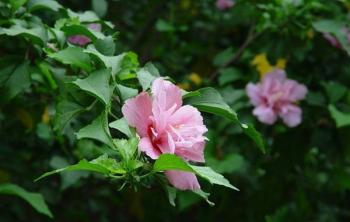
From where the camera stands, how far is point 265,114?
1832 millimetres

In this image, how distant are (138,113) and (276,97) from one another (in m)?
0.98

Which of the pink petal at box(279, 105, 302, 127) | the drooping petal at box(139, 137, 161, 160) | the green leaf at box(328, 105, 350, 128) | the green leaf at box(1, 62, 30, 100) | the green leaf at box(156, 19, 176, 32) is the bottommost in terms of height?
the green leaf at box(156, 19, 176, 32)

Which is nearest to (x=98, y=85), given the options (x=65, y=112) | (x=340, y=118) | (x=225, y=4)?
(x=65, y=112)

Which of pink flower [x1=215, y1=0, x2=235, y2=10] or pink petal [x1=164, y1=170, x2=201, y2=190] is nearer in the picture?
pink petal [x1=164, y1=170, x2=201, y2=190]

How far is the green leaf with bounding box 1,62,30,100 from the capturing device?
1.24 meters

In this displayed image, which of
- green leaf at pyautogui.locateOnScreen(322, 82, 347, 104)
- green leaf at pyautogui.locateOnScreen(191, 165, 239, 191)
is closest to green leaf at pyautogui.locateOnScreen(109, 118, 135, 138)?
green leaf at pyautogui.locateOnScreen(191, 165, 239, 191)

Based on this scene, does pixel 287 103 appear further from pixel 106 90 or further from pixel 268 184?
pixel 106 90

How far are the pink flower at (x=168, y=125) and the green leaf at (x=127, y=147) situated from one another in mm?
17

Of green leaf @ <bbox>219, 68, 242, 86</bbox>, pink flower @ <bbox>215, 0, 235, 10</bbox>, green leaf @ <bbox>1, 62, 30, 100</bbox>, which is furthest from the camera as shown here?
pink flower @ <bbox>215, 0, 235, 10</bbox>

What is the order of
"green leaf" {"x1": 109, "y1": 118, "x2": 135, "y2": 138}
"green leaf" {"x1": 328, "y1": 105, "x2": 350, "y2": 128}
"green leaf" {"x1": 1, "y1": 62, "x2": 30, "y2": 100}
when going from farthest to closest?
1. "green leaf" {"x1": 328, "y1": 105, "x2": 350, "y2": 128}
2. "green leaf" {"x1": 1, "y1": 62, "x2": 30, "y2": 100}
3. "green leaf" {"x1": 109, "y1": 118, "x2": 135, "y2": 138}

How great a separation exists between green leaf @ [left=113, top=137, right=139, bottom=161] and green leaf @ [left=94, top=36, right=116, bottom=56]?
0.29 m

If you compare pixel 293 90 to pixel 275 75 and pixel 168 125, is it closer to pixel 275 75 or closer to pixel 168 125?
pixel 275 75

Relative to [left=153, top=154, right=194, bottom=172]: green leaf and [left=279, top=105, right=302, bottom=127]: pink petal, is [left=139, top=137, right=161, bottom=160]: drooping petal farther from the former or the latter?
[left=279, top=105, right=302, bottom=127]: pink petal

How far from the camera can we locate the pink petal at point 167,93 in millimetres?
944
